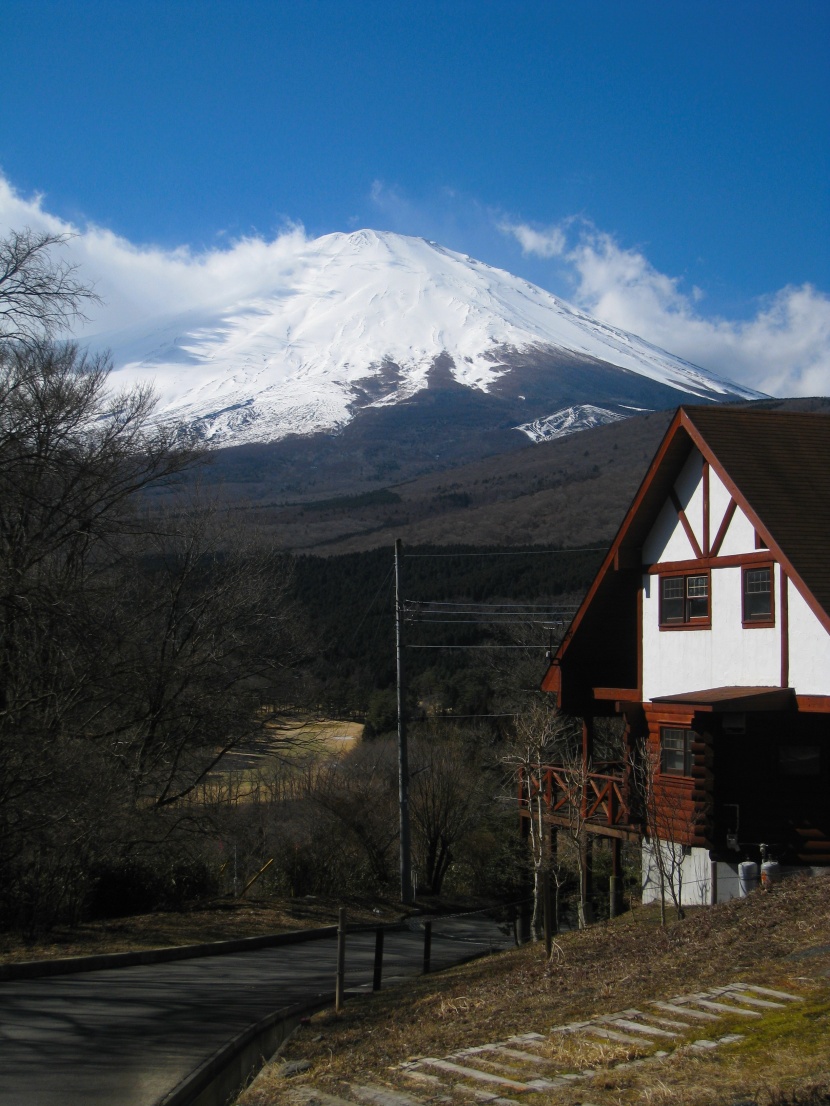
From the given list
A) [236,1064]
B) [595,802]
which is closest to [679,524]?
[595,802]

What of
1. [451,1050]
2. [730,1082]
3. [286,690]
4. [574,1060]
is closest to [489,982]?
[451,1050]

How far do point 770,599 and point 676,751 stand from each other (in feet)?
11.2

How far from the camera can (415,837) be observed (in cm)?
3178

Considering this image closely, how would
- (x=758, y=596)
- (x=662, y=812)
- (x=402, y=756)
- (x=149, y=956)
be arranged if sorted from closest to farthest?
(x=149, y=956), (x=758, y=596), (x=662, y=812), (x=402, y=756)

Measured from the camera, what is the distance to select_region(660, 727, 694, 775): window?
18.0 meters

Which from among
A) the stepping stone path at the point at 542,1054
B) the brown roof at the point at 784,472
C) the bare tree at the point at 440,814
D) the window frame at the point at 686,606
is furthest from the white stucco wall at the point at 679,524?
the bare tree at the point at 440,814

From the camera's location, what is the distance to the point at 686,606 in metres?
18.7

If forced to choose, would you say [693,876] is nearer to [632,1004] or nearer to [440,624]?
[632,1004]

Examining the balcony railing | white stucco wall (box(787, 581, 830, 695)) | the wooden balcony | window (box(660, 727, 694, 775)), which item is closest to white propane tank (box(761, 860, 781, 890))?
window (box(660, 727, 694, 775))

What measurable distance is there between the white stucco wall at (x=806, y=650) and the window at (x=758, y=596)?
1.52 feet

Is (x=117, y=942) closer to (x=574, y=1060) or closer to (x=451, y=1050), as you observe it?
(x=451, y=1050)

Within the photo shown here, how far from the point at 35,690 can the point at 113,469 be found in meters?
4.02

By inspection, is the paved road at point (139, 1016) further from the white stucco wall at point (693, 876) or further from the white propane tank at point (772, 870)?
the white propane tank at point (772, 870)

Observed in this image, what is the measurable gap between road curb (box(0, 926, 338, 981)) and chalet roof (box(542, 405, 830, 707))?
23.8ft
